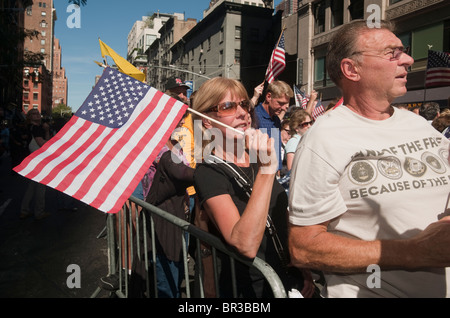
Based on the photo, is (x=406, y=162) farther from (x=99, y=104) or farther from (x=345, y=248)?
(x=99, y=104)

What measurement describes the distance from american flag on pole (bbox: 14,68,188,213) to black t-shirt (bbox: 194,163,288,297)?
53 cm

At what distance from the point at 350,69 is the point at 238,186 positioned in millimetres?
861

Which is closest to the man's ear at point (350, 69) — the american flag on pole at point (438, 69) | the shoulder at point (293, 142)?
the shoulder at point (293, 142)

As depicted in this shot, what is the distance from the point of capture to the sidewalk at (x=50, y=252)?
4.25 meters

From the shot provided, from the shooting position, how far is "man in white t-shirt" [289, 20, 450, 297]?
1.49 meters

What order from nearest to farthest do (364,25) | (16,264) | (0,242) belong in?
(364,25)
(16,264)
(0,242)

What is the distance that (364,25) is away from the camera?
1.80 metres

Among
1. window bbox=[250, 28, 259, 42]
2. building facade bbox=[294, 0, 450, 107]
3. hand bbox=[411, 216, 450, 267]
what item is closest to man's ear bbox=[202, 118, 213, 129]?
hand bbox=[411, 216, 450, 267]

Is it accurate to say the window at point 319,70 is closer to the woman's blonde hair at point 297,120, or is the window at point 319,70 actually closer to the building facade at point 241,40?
the building facade at point 241,40

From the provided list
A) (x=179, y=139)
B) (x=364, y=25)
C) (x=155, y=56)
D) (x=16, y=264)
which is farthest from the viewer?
(x=155, y=56)

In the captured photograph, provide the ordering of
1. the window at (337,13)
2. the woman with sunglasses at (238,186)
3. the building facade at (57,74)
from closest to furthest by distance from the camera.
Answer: the woman with sunglasses at (238,186), the window at (337,13), the building facade at (57,74)
